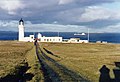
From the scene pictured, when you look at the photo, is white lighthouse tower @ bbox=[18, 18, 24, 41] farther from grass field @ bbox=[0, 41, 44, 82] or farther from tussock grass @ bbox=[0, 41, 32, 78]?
Result: grass field @ bbox=[0, 41, 44, 82]

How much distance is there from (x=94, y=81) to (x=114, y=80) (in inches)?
75.3

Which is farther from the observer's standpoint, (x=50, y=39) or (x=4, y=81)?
(x=50, y=39)

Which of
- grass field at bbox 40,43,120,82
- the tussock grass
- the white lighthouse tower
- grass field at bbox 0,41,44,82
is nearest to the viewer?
grass field at bbox 0,41,44,82

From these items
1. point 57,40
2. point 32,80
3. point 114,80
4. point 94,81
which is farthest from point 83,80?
point 57,40

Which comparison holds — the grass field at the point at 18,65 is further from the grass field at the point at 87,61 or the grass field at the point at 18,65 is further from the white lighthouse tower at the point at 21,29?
the white lighthouse tower at the point at 21,29

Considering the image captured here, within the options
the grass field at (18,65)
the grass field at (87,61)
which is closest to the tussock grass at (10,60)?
the grass field at (18,65)

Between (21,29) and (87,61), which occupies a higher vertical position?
(21,29)

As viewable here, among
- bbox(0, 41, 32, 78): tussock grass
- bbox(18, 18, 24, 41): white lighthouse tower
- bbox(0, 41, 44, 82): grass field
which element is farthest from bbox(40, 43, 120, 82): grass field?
bbox(18, 18, 24, 41): white lighthouse tower

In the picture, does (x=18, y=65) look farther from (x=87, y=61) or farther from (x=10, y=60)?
(x=87, y=61)

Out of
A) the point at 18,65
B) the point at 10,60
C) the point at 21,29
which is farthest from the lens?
the point at 21,29

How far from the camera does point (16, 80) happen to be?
25766mm

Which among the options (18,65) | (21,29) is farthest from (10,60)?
(21,29)

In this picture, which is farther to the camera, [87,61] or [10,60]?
[10,60]

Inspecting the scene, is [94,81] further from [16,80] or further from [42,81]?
[16,80]
